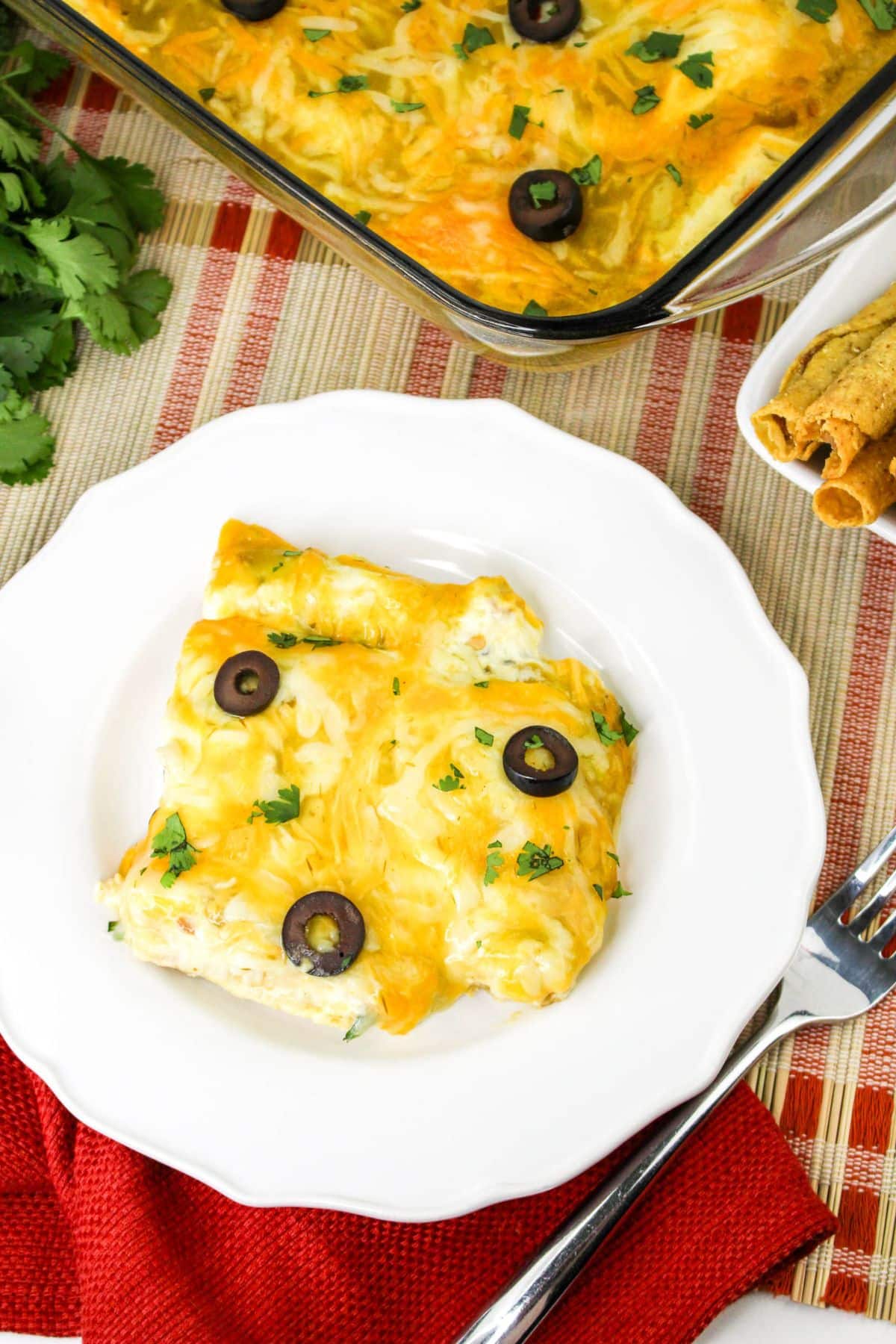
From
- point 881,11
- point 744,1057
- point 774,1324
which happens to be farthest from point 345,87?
Answer: point 774,1324

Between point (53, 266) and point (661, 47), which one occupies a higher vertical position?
point (661, 47)

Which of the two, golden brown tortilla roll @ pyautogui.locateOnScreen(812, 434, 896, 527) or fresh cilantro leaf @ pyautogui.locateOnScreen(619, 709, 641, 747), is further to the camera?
fresh cilantro leaf @ pyautogui.locateOnScreen(619, 709, 641, 747)

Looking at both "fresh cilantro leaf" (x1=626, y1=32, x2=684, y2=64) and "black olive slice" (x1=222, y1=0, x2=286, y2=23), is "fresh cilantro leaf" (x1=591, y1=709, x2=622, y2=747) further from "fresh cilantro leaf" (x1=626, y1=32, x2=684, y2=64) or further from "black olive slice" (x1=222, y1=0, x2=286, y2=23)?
"black olive slice" (x1=222, y1=0, x2=286, y2=23)

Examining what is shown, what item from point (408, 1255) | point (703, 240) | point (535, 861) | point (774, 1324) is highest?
point (703, 240)

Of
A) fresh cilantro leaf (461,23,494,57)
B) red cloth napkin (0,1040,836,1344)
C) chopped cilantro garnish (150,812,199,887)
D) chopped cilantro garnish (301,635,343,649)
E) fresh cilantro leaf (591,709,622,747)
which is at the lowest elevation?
red cloth napkin (0,1040,836,1344)

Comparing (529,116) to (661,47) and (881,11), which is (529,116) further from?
(881,11)

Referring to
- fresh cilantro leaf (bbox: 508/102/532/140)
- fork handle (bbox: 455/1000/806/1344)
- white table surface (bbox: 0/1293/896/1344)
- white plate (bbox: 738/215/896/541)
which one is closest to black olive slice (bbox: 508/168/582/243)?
fresh cilantro leaf (bbox: 508/102/532/140)

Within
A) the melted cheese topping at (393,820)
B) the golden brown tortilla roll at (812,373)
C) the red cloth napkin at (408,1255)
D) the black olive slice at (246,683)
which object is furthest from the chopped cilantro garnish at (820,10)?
the red cloth napkin at (408,1255)

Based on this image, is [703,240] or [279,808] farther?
[279,808]
